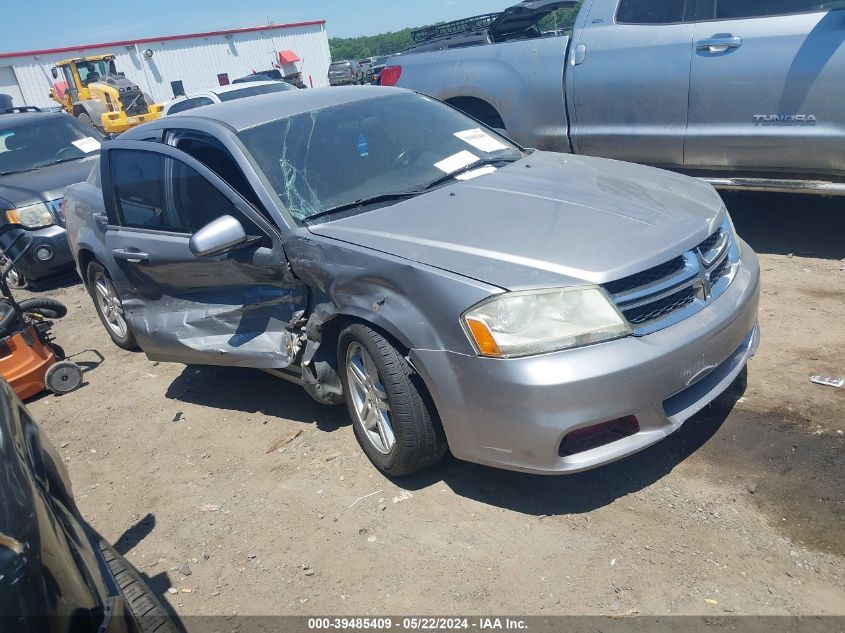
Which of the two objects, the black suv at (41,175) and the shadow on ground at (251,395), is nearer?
the shadow on ground at (251,395)

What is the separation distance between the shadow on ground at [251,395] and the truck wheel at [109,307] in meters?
0.88

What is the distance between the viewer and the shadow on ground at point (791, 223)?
18.0ft

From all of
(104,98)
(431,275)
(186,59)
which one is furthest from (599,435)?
(186,59)

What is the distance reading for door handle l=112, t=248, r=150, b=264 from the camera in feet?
14.8

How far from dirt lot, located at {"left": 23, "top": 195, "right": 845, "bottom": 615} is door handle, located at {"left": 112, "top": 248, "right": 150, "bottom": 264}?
1.01 meters

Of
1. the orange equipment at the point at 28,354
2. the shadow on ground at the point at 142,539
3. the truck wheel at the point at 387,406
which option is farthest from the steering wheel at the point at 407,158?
the orange equipment at the point at 28,354

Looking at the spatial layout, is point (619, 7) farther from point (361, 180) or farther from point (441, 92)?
point (361, 180)

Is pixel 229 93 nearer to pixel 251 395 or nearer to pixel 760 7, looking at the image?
pixel 251 395

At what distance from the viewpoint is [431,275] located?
2975 millimetres

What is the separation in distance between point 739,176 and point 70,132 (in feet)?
26.6

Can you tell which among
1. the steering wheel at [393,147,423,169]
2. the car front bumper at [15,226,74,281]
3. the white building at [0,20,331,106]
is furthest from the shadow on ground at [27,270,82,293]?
the white building at [0,20,331,106]

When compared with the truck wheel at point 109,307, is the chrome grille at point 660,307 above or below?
above

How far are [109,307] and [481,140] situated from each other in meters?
3.48

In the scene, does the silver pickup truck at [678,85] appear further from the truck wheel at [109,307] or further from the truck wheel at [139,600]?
the truck wheel at [139,600]
